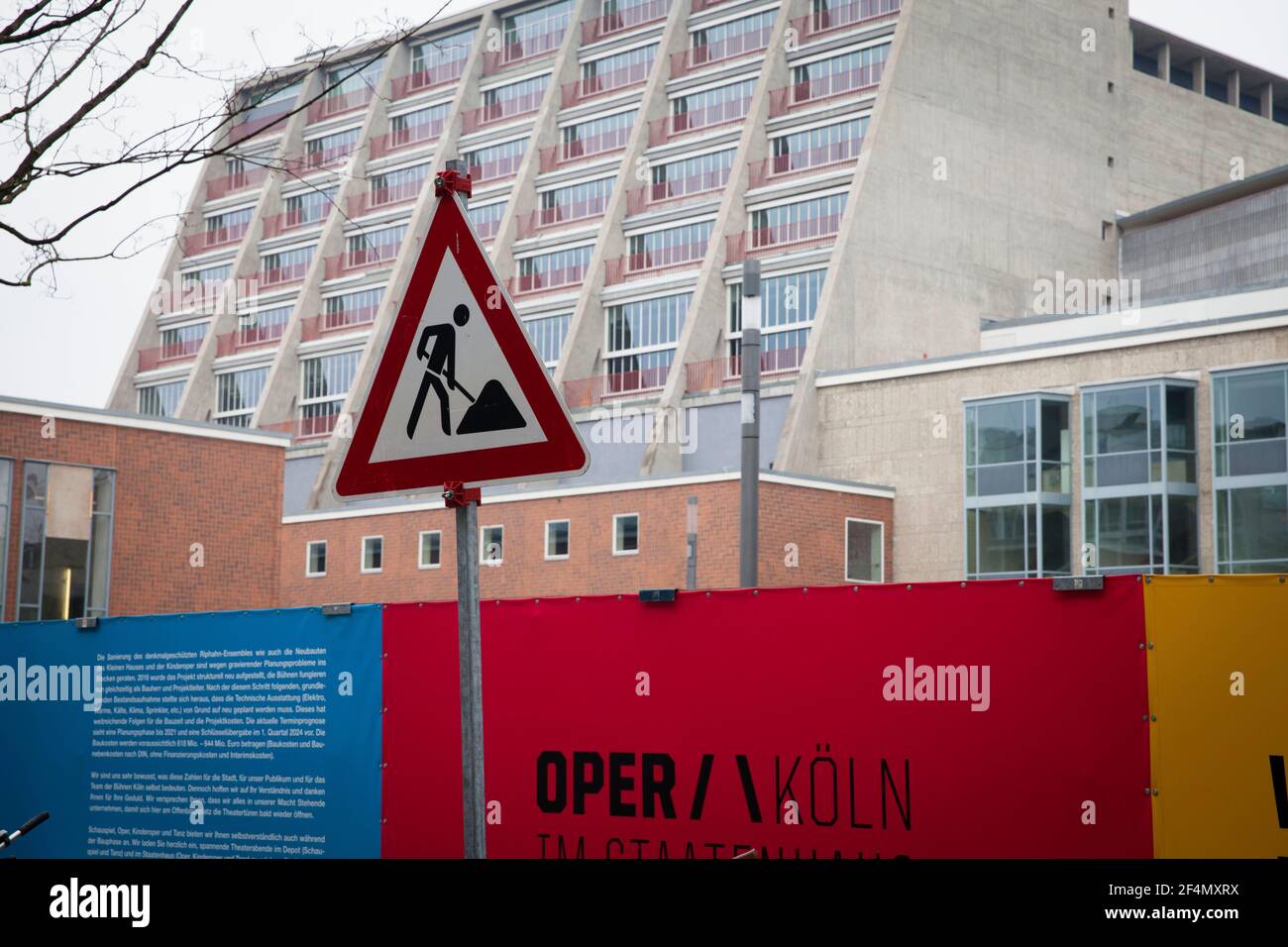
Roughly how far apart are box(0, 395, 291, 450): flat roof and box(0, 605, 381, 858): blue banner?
71.4 ft

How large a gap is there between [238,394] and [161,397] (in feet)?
18.1

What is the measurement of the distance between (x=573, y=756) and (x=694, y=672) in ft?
2.86

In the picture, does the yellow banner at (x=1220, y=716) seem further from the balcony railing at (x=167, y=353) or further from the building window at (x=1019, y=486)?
the balcony railing at (x=167, y=353)

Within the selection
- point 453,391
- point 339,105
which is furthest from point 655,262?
point 453,391

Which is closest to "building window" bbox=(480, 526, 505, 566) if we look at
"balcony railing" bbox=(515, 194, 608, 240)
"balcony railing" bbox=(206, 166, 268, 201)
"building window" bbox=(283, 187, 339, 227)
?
"balcony railing" bbox=(515, 194, 608, 240)

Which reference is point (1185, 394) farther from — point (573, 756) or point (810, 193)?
point (573, 756)

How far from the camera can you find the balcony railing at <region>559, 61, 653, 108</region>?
65.1 metres

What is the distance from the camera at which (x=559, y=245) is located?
209 ft

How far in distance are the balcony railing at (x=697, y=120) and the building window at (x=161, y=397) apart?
28.5m

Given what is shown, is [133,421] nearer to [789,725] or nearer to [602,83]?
[789,725]

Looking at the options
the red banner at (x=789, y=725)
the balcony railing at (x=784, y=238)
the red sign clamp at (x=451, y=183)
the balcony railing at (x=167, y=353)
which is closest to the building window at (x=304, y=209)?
the balcony railing at (x=167, y=353)

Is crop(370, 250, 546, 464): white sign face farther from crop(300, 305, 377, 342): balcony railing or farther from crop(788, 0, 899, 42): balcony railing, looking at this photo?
crop(300, 305, 377, 342): balcony railing

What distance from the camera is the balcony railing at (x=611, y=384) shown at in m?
58.5

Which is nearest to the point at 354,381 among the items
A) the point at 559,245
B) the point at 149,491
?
the point at 559,245
